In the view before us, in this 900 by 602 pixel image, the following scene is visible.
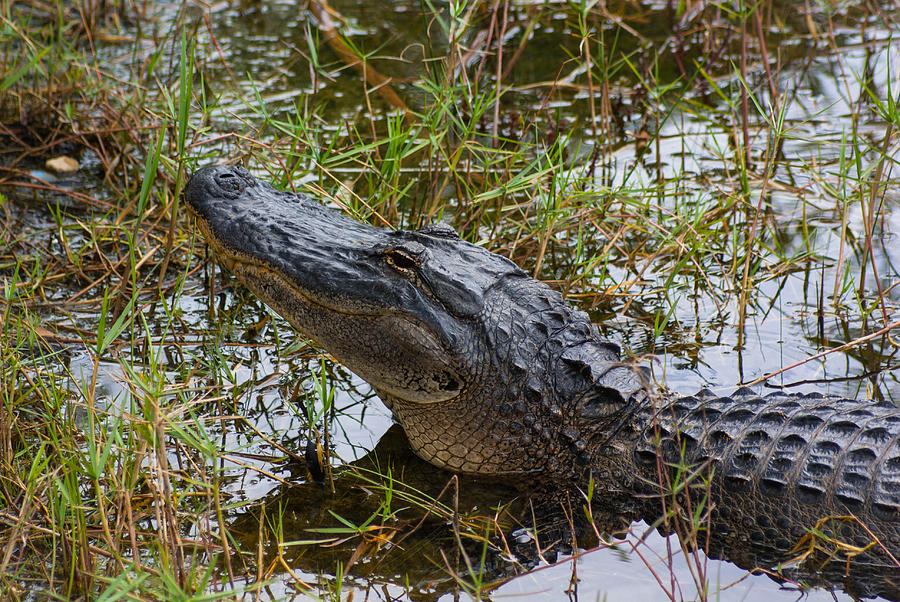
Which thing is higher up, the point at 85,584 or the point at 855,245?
the point at 855,245

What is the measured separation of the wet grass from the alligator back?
135 millimetres

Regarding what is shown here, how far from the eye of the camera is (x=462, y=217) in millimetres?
4590

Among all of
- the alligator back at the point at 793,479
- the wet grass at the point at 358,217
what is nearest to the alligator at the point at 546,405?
the alligator back at the point at 793,479

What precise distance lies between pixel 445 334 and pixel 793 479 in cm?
119

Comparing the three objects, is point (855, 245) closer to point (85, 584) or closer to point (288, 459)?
point (288, 459)

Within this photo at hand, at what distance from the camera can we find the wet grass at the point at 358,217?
269cm

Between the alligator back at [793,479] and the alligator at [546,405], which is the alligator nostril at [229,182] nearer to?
the alligator at [546,405]

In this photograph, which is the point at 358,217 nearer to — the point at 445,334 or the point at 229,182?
the point at 229,182

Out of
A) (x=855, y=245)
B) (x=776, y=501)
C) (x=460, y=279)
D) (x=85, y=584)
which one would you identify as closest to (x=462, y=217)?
(x=460, y=279)

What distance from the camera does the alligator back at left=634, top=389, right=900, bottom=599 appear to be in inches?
106

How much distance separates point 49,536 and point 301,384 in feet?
3.95

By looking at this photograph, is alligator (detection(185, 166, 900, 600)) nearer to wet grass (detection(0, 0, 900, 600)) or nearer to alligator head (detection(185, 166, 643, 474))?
alligator head (detection(185, 166, 643, 474))

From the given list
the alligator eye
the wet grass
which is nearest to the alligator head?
the alligator eye

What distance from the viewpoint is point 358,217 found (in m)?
3.86
